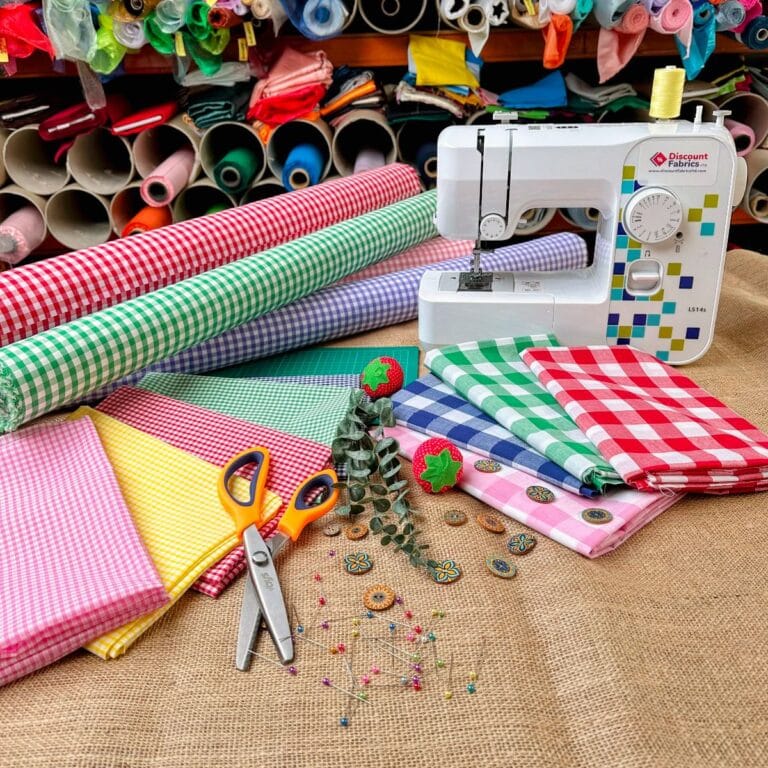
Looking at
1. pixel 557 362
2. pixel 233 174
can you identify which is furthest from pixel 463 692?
pixel 233 174

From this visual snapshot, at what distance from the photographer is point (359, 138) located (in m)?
2.84

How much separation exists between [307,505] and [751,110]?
8.28 ft

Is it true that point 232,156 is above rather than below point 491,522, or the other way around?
above

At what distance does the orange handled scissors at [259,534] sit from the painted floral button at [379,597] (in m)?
0.09

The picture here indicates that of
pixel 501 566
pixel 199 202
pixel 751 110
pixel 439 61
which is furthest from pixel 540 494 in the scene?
pixel 751 110

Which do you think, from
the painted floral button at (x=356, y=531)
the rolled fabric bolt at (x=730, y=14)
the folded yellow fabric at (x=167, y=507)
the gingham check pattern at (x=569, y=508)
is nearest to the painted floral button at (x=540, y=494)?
the gingham check pattern at (x=569, y=508)

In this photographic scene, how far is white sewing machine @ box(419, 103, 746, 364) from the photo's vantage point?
1357 mm

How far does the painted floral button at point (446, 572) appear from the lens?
2.93ft

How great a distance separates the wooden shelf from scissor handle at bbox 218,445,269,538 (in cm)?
187

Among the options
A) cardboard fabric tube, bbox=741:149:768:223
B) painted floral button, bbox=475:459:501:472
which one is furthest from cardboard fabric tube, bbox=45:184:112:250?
cardboard fabric tube, bbox=741:149:768:223

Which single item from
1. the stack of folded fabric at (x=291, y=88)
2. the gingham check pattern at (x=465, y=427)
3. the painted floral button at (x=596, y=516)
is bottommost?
the painted floral button at (x=596, y=516)

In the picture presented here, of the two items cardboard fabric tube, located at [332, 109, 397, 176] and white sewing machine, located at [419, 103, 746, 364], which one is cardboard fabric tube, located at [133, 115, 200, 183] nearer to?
cardboard fabric tube, located at [332, 109, 397, 176]

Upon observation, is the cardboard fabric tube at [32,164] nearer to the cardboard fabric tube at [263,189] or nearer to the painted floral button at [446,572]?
the cardboard fabric tube at [263,189]

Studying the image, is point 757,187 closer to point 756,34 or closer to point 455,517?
point 756,34
